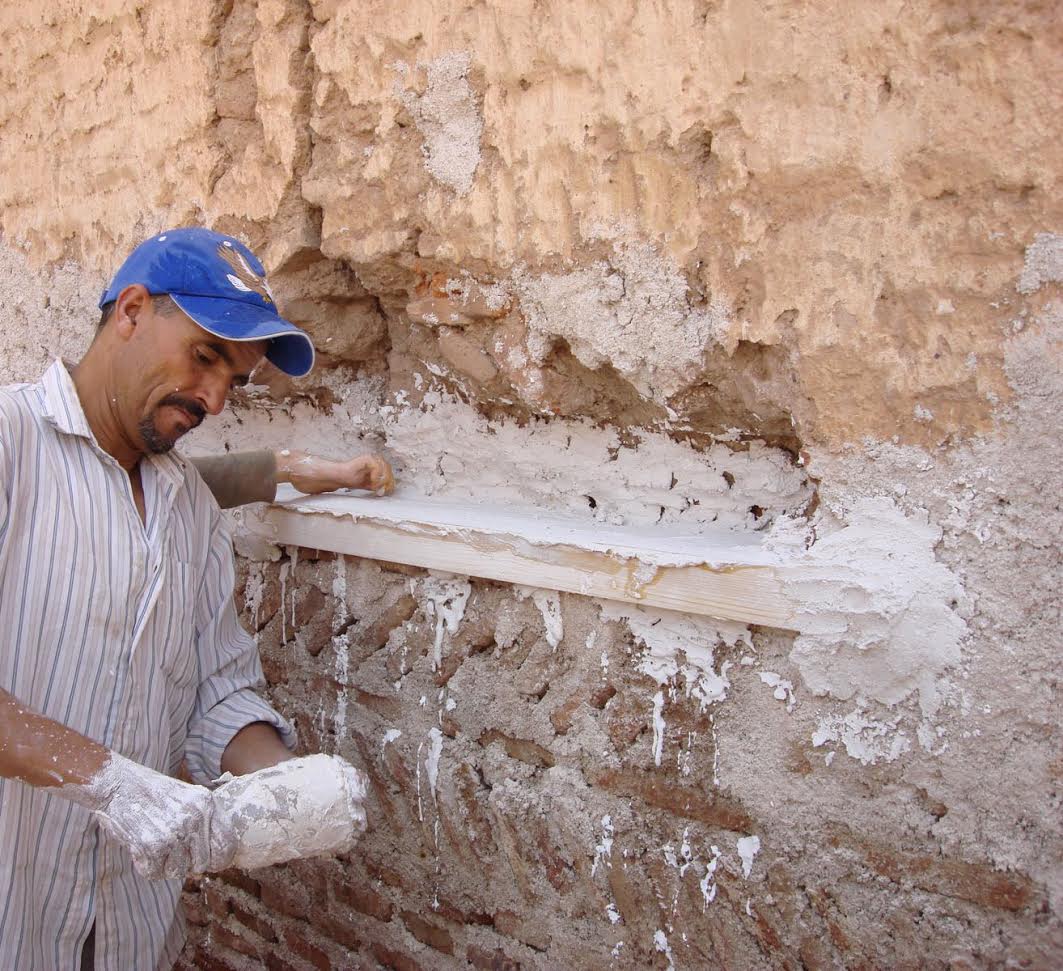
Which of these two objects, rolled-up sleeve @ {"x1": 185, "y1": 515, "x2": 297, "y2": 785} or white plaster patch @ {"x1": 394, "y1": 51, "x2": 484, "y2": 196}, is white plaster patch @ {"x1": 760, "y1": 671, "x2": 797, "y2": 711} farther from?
white plaster patch @ {"x1": 394, "y1": 51, "x2": 484, "y2": 196}

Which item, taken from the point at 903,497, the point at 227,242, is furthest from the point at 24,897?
the point at 903,497

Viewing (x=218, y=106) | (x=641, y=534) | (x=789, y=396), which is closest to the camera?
(x=789, y=396)

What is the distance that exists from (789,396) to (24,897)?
1.55 metres

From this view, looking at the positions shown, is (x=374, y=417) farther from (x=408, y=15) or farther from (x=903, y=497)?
(x=903, y=497)

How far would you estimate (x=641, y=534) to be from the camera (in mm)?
1849

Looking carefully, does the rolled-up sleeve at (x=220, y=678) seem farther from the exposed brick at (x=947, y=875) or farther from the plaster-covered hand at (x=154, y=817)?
the exposed brick at (x=947, y=875)

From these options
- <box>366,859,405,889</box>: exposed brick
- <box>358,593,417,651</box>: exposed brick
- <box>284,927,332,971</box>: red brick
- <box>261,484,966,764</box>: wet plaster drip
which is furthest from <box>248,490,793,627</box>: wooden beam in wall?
<box>284,927,332,971</box>: red brick

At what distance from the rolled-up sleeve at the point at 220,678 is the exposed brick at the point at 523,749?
1.37 ft

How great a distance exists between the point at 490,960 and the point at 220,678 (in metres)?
0.85

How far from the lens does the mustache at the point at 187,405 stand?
1730 millimetres

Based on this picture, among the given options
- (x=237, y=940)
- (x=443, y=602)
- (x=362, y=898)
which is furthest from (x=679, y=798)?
(x=237, y=940)

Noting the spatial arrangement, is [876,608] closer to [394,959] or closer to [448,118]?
[448,118]

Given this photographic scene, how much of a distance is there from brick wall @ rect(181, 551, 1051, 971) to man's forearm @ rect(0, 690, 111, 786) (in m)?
0.83

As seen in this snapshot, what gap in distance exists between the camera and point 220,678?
1.98 meters
